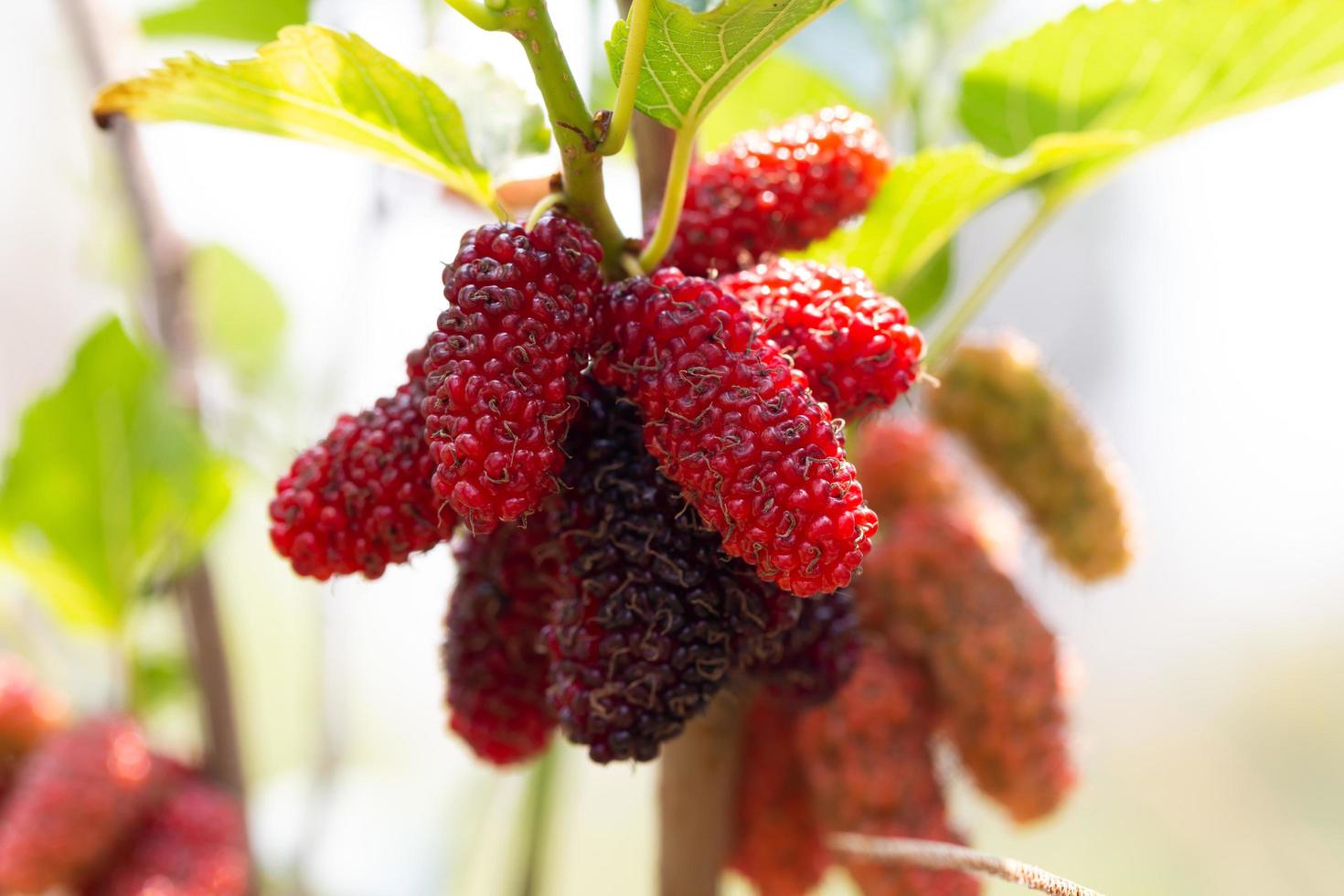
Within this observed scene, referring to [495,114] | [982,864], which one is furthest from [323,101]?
[982,864]

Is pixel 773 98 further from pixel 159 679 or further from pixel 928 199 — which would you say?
pixel 159 679

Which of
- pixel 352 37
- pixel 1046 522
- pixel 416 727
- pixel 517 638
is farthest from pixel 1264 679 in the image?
pixel 352 37

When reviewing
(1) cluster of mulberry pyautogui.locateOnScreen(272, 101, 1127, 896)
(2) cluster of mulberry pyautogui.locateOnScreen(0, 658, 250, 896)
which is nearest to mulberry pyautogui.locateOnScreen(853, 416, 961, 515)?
(1) cluster of mulberry pyautogui.locateOnScreen(272, 101, 1127, 896)

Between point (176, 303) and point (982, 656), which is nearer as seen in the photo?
point (982, 656)

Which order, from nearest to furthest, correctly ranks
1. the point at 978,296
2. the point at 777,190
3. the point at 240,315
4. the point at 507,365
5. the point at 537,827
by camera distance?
the point at 507,365 → the point at 777,190 → the point at 978,296 → the point at 537,827 → the point at 240,315

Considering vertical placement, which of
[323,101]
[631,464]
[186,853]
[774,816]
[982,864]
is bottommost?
[186,853]

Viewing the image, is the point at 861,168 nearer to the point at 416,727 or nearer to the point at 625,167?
the point at 625,167
